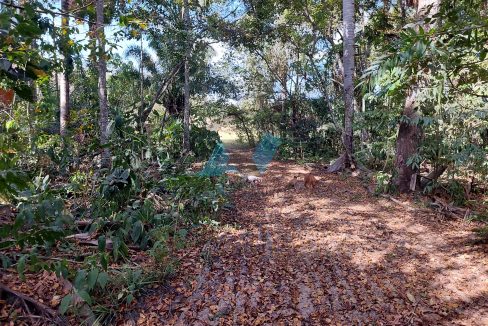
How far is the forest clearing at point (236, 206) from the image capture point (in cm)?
178

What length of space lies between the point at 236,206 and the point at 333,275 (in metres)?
2.59

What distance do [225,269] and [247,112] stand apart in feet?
44.4

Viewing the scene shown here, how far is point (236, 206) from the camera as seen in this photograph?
5.43 meters

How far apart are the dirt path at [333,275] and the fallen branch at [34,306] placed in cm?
57

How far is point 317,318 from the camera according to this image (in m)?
2.42

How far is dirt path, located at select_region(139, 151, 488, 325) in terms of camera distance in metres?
2.46

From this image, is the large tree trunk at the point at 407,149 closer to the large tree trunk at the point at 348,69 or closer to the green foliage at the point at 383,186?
the green foliage at the point at 383,186

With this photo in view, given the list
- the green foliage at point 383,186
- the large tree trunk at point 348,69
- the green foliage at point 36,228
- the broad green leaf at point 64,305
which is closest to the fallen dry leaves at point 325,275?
the broad green leaf at point 64,305

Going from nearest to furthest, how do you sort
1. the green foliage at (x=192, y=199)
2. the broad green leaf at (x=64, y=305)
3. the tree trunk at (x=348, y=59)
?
the broad green leaf at (x=64, y=305) < the green foliage at (x=192, y=199) < the tree trunk at (x=348, y=59)

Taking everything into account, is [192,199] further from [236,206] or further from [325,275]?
[325,275]

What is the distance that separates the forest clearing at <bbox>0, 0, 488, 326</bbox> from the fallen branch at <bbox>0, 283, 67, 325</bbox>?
12 mm

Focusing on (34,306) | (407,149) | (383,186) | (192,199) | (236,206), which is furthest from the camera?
(383,186)

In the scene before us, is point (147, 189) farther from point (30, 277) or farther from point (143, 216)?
point (30, 277)

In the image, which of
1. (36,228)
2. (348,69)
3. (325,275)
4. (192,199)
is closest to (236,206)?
(192,199)
